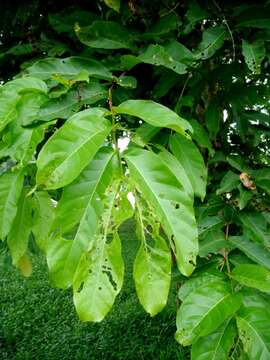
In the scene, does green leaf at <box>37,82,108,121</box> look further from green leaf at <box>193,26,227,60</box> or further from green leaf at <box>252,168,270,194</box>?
green leaf at <box>252,168,270,194</box>

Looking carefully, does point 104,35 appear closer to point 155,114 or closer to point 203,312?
point 155,114

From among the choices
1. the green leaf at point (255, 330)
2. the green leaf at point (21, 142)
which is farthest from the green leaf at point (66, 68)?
the green leaf at point (255, 330)

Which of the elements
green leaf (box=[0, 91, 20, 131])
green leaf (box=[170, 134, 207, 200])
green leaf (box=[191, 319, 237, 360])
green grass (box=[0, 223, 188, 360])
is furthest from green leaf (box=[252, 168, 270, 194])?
green grass (box=[0, 223, 188, 360])

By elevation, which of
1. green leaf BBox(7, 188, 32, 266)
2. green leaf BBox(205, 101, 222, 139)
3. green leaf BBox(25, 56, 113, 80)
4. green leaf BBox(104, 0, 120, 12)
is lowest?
green leaf BBox(205, 101, 222, 139)

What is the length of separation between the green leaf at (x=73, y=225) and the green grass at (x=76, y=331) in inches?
134

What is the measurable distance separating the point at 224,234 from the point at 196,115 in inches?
27.9

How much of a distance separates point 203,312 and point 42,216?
0.43 m

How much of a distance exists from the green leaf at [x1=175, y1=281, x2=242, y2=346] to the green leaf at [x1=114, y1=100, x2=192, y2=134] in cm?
35

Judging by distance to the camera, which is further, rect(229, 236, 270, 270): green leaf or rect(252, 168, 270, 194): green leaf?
rect(252, 168, 270, 194): green leaf

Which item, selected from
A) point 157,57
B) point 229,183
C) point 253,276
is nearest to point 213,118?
point 229,183

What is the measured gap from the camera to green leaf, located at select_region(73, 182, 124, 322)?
26.3 inches

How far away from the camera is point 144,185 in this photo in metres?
0.71

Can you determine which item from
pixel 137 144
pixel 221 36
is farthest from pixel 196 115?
pixel 137 144

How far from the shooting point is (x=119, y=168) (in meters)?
0.75
